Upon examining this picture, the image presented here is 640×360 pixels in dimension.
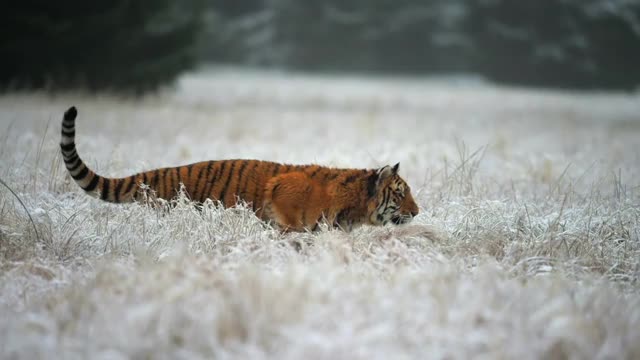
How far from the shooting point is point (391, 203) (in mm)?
5238

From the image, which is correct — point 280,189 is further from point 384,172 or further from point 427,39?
point 427,39

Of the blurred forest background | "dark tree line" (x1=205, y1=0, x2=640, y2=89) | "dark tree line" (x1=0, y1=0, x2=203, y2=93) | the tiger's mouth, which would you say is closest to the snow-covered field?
the tiger's mouth

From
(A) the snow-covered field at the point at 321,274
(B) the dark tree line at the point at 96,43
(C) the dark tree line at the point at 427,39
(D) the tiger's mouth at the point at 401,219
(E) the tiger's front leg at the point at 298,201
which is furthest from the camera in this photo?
(C) the dark tree line at the point at 427,39

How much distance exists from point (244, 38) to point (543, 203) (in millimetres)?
36609

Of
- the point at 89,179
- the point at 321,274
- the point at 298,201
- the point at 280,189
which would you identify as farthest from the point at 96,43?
the point at 321,274

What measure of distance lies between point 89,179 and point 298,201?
1.61 m

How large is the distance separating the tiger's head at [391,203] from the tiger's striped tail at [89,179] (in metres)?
1.88

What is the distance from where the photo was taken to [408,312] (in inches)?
131

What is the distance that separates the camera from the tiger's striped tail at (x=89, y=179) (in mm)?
→ 4992

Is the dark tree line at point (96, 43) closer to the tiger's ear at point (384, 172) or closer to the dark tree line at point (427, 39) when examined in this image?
the tiger's ear at point (384, 172)

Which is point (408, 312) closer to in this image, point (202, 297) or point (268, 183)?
point (202, 297)

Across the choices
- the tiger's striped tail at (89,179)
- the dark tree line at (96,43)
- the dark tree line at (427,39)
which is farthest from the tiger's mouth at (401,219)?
the dark tree line at (427,39)

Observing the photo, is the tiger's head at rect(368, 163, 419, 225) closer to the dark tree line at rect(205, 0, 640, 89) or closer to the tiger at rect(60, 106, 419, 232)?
the tiger at rect(60, 106, 419, 232)

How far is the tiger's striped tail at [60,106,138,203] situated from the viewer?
16.4 feet
